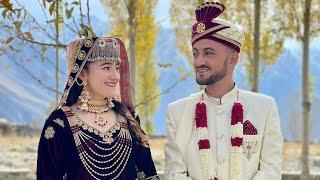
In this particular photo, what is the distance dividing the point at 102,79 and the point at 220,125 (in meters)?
0.69

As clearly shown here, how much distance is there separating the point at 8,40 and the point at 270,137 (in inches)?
86.2

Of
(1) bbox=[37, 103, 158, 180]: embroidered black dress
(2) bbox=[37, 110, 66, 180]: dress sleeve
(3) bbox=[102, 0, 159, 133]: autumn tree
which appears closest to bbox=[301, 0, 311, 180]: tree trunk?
(3) bbox=[102, 0, 159, 133]: autumn tree

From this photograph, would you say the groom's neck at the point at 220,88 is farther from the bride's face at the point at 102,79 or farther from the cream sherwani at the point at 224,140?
the bride's face at the point at 102,79

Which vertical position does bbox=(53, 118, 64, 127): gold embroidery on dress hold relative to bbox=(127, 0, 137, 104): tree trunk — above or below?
below

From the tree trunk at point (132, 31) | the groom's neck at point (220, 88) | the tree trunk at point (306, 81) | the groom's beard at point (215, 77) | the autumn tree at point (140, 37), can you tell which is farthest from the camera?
the tree trunk at point (306, 81)

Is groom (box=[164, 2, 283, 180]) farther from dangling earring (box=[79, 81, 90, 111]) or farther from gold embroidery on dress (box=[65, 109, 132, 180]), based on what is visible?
dangling earring (box=[79, 81, 90, 111])

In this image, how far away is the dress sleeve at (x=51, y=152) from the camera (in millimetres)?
3834

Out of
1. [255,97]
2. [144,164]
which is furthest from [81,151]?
[255,97]

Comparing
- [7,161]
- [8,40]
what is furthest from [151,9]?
[8,40]

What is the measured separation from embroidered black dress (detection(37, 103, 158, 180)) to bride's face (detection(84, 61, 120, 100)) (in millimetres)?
179

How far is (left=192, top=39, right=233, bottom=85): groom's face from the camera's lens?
373cm

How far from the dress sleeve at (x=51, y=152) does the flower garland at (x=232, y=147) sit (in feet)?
2.44

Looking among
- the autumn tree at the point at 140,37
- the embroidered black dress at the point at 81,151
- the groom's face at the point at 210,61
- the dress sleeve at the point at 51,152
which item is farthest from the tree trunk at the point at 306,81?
the dress sleeve at the point at 51,152

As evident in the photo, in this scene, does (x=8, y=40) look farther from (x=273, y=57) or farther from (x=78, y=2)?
(x=273, y=57)
